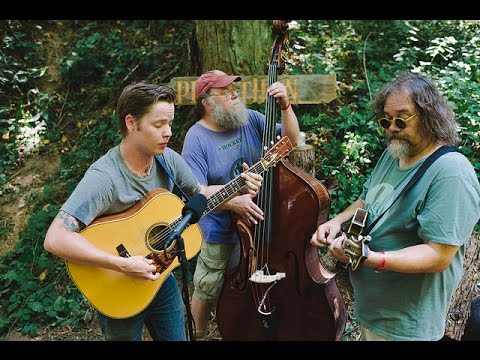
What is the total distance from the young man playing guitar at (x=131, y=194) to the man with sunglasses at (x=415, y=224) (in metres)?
0.81

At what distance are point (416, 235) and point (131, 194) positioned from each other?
53.2 inches

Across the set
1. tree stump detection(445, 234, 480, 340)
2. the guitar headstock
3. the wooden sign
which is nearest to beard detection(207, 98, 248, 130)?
the guitar headstock

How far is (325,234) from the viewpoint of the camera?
257 cm

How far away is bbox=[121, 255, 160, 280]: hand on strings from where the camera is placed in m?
2.32

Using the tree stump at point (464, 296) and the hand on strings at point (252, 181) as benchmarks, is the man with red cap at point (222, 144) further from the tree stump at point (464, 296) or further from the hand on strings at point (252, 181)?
the tree stump at point (464, 296)

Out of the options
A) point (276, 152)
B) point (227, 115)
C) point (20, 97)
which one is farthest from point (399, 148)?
point (20, 97)

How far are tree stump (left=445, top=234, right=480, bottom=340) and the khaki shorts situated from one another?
1487 millimetres

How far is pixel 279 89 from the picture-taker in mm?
2992

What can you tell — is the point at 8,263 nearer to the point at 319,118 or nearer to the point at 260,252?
the point at 260,252

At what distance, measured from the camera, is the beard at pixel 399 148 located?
224cm

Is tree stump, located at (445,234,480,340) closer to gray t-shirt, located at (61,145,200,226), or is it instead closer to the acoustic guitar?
the acoustic guitar

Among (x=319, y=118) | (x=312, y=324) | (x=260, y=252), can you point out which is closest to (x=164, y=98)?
(x=260, y=252)

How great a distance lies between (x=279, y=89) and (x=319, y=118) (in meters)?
2.09

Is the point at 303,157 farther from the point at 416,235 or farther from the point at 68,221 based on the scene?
the point at 68,221
